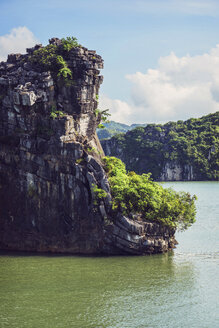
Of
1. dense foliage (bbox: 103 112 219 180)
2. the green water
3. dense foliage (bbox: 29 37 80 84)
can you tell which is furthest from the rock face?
dense foliage (bbox: 103 112 219 180)

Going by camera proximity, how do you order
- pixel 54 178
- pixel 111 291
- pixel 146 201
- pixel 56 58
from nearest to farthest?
1. pixel 111 291
2. pixel 54 178
3. pixel 146 201
4. pixel 56 58

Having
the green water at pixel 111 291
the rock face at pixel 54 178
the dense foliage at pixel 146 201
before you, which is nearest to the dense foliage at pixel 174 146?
the dense foliage at pixel 146 201

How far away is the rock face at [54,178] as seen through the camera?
34.3m

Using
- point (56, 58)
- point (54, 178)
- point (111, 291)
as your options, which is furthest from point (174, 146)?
point (111, 291)

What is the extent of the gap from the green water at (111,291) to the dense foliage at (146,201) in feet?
9.82

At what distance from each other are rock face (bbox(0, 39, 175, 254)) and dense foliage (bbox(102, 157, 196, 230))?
789 millimetres

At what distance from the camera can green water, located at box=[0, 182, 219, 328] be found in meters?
22.2

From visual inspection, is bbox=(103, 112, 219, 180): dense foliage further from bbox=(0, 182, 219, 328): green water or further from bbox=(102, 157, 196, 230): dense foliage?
bbox=(0, 182, 219, 328): green water

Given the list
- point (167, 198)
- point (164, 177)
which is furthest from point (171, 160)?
point (167, 198)

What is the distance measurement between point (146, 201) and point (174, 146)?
114750mm

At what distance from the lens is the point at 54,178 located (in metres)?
35.2

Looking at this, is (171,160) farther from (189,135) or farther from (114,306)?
(114,306)

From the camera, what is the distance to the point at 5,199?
36344 mm

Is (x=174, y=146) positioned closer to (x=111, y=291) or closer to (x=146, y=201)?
(x=146, y=201)
